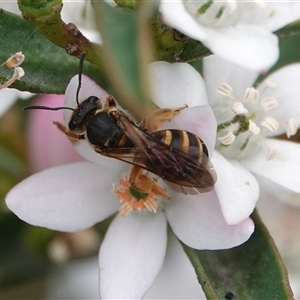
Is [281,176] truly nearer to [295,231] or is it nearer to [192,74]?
[192,74]

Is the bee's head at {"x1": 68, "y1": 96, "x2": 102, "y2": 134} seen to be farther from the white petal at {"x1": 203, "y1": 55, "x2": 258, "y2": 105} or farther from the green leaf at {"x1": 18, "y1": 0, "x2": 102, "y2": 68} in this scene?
the white petal at {"x1": 203, "y1": 55, "x2": 258, "y2": 105}

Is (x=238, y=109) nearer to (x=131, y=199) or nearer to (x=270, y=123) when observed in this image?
(x=270, y=123)

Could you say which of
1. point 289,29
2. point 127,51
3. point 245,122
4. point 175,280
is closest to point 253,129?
point 245,122

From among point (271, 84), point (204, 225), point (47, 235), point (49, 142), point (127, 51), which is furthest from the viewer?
point (47, 235)

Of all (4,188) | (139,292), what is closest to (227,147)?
(139,292)

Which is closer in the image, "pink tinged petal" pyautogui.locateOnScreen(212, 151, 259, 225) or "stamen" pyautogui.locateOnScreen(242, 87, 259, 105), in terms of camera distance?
"pink tinged petal" pyautogui.locateOnScreen(212, 151, 259, 225)

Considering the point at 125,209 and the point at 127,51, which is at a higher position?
the point at 127,51

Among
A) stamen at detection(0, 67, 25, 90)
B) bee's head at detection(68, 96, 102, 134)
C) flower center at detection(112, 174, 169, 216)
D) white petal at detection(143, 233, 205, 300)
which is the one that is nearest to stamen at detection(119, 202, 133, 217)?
flower center at detection(112, 174, 169, 216)
